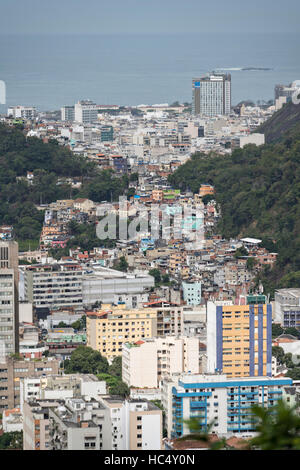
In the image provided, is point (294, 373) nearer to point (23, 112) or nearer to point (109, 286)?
point (109, 286)

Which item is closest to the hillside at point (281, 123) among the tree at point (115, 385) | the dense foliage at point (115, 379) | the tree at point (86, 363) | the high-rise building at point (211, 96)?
the high-rise building at point (211, 96)

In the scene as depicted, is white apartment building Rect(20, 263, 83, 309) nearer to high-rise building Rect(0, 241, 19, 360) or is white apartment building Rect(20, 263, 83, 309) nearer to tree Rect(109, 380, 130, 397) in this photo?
high-rise building Rect(0, 241, 19, 360)

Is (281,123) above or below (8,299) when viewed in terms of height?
above

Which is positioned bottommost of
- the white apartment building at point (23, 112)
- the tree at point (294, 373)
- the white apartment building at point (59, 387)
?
the tree at point (294, 373)

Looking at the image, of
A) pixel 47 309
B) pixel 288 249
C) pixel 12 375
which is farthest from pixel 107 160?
pixel 12 375

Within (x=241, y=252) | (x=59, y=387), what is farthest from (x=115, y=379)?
(x=241, y=252)

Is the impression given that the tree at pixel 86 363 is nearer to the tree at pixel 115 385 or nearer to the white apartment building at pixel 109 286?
the tree at pixel 115 385
